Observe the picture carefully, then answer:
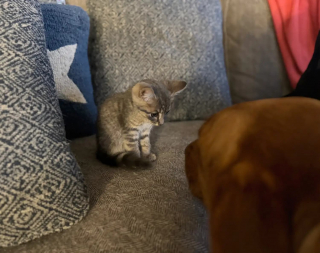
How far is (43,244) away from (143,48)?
855 mm

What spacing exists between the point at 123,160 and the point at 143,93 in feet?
0.78

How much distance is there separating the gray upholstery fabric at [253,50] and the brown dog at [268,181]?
109 cm

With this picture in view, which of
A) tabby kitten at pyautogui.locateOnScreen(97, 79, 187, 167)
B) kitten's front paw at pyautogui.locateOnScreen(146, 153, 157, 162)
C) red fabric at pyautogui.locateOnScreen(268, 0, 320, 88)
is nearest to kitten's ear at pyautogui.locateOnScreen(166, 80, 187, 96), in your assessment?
tabby kitten at pyautogui.locateOnScreen(97, 79, 187, 167)

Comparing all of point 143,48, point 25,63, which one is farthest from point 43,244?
point 143,48

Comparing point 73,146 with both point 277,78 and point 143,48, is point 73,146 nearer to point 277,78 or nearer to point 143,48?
point 143,48

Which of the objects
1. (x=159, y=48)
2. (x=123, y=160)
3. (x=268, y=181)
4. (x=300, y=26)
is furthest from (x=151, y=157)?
(x=300, y=26)

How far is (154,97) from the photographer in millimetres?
1016

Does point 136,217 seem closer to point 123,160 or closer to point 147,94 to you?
point 123,160

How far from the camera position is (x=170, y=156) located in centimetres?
96

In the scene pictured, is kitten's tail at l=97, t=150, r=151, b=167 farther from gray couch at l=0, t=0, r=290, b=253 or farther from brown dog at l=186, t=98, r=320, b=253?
brown dog at l=186, t=98, r=320, b=253

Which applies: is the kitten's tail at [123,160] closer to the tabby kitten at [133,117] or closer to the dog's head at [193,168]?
the tabby kitten at [133,117]

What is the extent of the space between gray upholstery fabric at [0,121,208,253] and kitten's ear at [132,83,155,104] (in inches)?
9.3

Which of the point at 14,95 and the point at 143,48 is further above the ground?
the point at 14,95

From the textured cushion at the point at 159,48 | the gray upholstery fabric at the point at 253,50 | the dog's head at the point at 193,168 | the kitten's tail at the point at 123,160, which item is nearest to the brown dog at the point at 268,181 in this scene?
the dog's head at the point at 193,168
